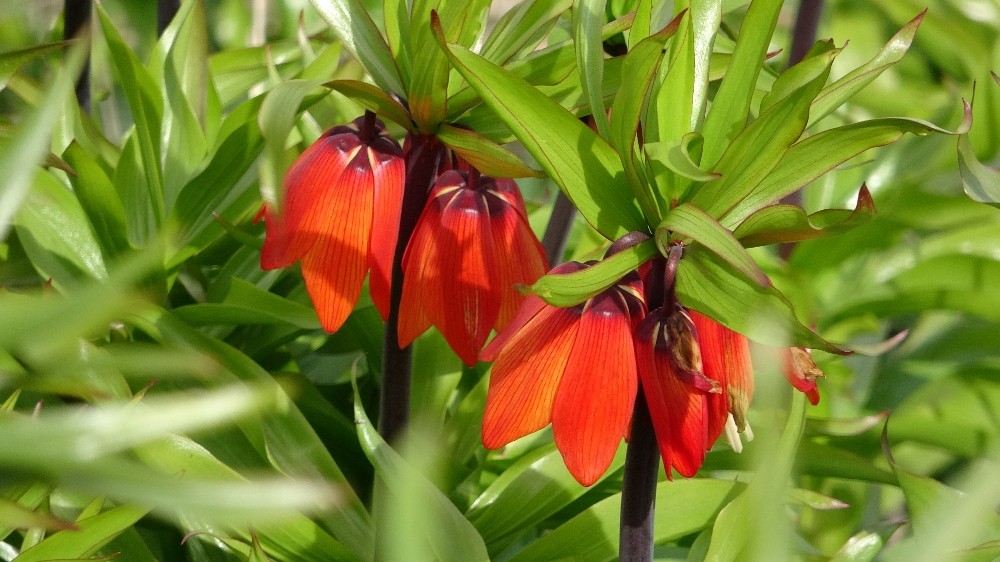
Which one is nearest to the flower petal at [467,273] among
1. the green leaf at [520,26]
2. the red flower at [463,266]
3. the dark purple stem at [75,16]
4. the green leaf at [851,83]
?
the red flower at [463,266]

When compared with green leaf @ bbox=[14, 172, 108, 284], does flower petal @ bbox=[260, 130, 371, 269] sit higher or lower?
higher

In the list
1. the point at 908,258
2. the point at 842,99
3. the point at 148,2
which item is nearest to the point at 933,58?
the point at 908,258

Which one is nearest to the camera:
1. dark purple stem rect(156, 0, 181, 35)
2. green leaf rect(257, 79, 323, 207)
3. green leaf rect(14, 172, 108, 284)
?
green leaf rect(257, 79, 323, 207)

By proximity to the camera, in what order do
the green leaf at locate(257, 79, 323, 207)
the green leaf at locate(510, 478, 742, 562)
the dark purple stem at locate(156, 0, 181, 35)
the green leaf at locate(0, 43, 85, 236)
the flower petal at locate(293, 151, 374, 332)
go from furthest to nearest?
the dark purple stem at locate(156, 0, 181, 35)
the green leaf at locate(510, 478, 742, 562)
the flower petal at locate(293, 151, 374, 332)
the green leaf at locate(257, 79, 323, 207)
the green leaf at locate(0, 43, 85, 236)

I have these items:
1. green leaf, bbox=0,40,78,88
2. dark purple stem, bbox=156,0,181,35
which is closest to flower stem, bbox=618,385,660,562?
green leaf, bbox=0,40,78,88

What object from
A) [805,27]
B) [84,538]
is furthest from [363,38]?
[805,27]

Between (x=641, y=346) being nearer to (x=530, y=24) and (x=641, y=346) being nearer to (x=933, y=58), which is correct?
(x=530, y=24)

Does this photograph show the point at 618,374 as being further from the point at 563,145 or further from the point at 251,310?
the point at 251,310

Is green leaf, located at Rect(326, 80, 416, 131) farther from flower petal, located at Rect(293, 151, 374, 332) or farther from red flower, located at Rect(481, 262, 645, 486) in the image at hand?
red flower, located at Rect(481, 262, 645, 486)

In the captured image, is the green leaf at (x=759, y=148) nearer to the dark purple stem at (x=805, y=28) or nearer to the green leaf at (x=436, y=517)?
the green leaf at (x=436, y=517)
